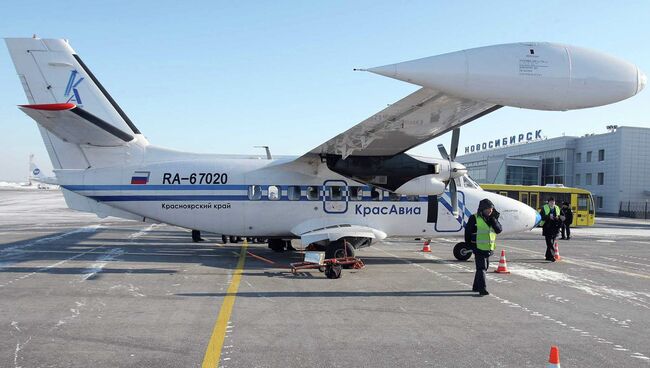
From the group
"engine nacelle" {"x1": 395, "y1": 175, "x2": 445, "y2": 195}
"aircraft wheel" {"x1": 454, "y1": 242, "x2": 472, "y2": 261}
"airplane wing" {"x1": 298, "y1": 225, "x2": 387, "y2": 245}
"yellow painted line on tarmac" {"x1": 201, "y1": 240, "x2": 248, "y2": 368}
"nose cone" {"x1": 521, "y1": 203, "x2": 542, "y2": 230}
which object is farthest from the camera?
"nose cone" {"x1": 521, "y1": 203, "x2": 542, "y2": 230}

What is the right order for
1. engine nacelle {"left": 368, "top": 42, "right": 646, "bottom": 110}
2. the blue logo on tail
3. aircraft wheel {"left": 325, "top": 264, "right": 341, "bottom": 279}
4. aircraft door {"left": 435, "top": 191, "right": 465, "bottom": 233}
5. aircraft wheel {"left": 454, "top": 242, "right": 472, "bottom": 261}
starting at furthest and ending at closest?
aircraft wheel {"left": 454, "top": 242, "right": 472, "bottom": 261}
aircraft door {"left": 435, "top": 191, "right": 465, "bottom": 233}
the blue logo on tail
aircraft wheel {"left": 325, "top": 264, "right": 341, "bottom": 279}
engine nacelle {"left": 368, "top": 42, "right": 646, "bottom": 110}

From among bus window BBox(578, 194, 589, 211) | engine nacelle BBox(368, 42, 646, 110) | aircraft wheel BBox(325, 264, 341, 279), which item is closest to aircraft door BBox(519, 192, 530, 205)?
bus window BBox(578, 194, 589, 211)

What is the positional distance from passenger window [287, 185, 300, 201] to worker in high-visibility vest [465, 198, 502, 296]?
18.9ft

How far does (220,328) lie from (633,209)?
214 feet

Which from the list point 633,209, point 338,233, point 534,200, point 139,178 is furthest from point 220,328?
point 633,209

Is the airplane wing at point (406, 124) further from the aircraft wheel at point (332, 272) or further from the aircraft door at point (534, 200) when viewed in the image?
the aircraft door at point (534, 200)

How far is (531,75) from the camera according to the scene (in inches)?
337

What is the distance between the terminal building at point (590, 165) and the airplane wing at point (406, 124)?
190 ft

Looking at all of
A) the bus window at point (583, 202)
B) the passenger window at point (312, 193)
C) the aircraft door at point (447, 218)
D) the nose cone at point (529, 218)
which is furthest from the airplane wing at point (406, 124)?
the bus window at point (583, 202)

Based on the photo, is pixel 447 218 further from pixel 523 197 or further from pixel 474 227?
pixel 523 197

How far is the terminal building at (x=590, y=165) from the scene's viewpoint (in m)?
59.9

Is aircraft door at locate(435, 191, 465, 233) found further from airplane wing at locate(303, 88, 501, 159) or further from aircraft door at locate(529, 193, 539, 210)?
aircraft door at locate(529, 193, 539, 210)

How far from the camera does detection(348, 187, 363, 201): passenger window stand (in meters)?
14.6

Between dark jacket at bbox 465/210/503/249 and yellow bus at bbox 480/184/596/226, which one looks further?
yellow bus at bbox 480/184/596/226
